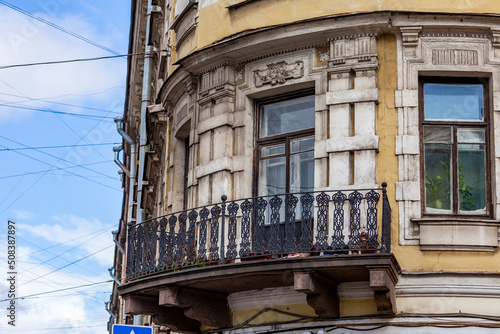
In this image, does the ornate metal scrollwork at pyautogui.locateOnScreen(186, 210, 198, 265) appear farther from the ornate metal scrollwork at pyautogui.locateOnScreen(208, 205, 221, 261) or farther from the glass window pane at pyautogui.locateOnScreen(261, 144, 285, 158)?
the glass window pane at pyautogui.locateOnScreen(261, 144, 285, 158)

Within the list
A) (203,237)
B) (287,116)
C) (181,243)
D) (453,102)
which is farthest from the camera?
(287,116)

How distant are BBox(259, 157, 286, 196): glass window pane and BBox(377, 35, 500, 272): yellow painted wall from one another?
1.76m

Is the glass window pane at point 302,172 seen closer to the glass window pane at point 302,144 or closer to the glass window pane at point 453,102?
the glass window pane at point 302,144

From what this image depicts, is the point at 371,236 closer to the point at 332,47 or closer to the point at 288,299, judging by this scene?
the point at 288,299

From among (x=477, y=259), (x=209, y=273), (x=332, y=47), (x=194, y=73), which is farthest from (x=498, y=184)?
(x=194, y=73)

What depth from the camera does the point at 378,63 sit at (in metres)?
15.1

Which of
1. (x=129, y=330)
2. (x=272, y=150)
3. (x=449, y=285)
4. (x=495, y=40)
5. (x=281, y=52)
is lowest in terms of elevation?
(x=129, y=330)

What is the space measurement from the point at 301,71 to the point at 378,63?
4.17 feet

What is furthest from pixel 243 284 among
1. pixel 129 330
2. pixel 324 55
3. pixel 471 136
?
pixel 471 136

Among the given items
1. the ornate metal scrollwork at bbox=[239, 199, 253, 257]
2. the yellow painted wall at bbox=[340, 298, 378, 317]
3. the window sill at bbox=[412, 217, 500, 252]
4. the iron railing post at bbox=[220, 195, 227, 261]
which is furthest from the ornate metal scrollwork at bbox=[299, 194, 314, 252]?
the window sill at bbox=[412, 217, 500, 252]

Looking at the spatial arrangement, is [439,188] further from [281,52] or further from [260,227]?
[281,52]

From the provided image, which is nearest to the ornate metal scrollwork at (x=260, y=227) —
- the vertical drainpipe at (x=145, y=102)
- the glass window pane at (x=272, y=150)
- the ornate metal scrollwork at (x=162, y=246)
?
the glass window pane at (x=272, y=150)

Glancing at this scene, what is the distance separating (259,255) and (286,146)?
2.41m

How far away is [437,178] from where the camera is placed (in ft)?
48.6
